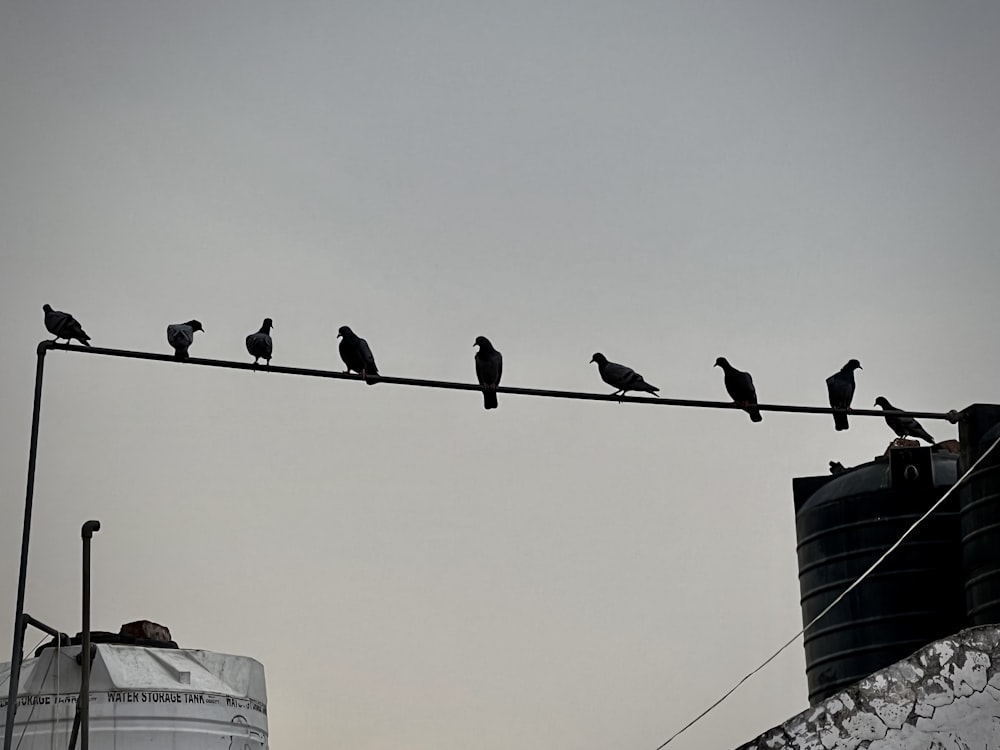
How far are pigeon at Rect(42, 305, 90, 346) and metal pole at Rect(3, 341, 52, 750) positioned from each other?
1.83 meters

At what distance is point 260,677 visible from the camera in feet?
40.9

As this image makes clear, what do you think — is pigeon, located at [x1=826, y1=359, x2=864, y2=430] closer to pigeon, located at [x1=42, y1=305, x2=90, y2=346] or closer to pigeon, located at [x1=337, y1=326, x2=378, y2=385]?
pigeon, located at [x1=337, y1=326, x2=378, y2=385]

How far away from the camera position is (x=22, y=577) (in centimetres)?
1143

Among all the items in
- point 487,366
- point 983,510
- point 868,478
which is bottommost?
point 983,510

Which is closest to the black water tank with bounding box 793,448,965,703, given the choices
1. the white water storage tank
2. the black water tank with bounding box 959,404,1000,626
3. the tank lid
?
the tank lid

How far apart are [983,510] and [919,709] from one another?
1110cm

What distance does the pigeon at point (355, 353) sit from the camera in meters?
13.8

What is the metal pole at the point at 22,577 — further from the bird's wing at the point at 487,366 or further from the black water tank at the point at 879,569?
the black water tank at the point at 879,569

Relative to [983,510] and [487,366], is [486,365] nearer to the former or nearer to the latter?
[487,366]

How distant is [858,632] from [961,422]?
2.99 meters

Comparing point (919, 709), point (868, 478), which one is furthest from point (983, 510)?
point (919, 709)

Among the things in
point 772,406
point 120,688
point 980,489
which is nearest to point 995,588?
point 980,489

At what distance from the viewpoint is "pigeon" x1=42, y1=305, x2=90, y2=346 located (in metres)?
13.1

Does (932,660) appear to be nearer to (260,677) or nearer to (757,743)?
(757,743)
